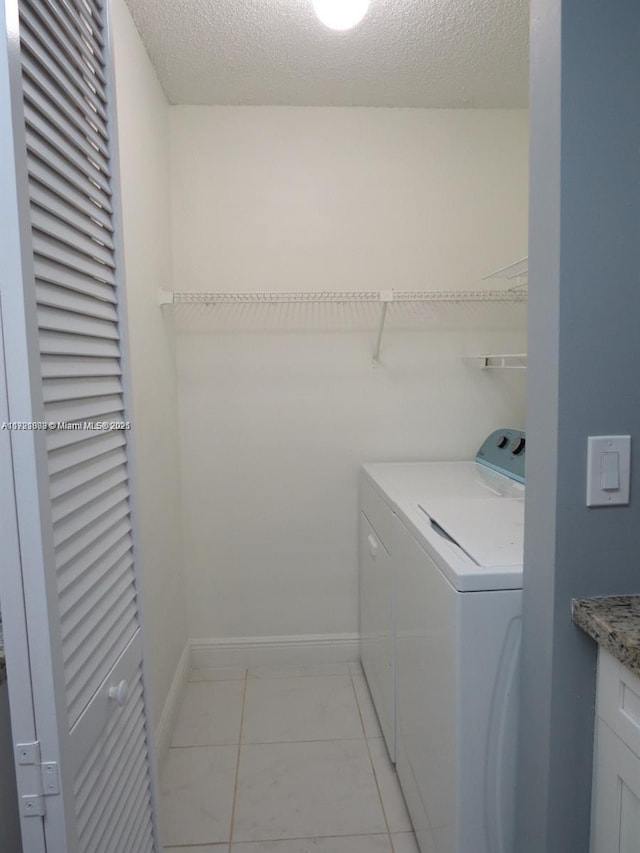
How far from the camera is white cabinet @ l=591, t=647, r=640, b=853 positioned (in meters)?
0.79

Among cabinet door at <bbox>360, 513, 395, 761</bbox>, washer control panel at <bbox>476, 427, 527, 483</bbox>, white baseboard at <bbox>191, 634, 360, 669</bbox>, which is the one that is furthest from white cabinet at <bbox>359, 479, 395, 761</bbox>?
washer control panel at <bbox>476, 427, 527, 483</bbox>

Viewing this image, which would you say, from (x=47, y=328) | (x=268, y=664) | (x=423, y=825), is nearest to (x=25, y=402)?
(x=47, y=328)

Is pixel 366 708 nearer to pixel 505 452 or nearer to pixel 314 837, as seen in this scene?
pixel 314 837

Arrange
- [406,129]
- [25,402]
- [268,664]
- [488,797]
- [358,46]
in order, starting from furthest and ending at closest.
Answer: [268,664] → [406,129] → [358,46] → [488,797] → [25,402]

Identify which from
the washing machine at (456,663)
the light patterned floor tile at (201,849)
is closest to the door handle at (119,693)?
the washing machine at (456,663)

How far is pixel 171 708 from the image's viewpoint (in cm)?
197

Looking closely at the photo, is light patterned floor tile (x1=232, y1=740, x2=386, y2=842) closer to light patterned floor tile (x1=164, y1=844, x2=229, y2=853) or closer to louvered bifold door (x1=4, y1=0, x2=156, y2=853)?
light patterned floor tile (x1=164, y1=844, x2=229, y2=853)

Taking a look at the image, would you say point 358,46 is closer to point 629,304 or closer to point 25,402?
point 629,304

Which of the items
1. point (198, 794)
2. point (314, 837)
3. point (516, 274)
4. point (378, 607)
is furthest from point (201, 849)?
point (516, 274)

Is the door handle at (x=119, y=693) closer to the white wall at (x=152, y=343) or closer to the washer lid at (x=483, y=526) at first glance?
the white wall at (x=152, y=343)

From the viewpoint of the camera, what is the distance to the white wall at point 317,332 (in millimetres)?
2217

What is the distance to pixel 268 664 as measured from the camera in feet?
7.87

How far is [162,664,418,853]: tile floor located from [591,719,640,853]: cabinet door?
32.4 inches

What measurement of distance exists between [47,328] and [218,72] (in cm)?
171
